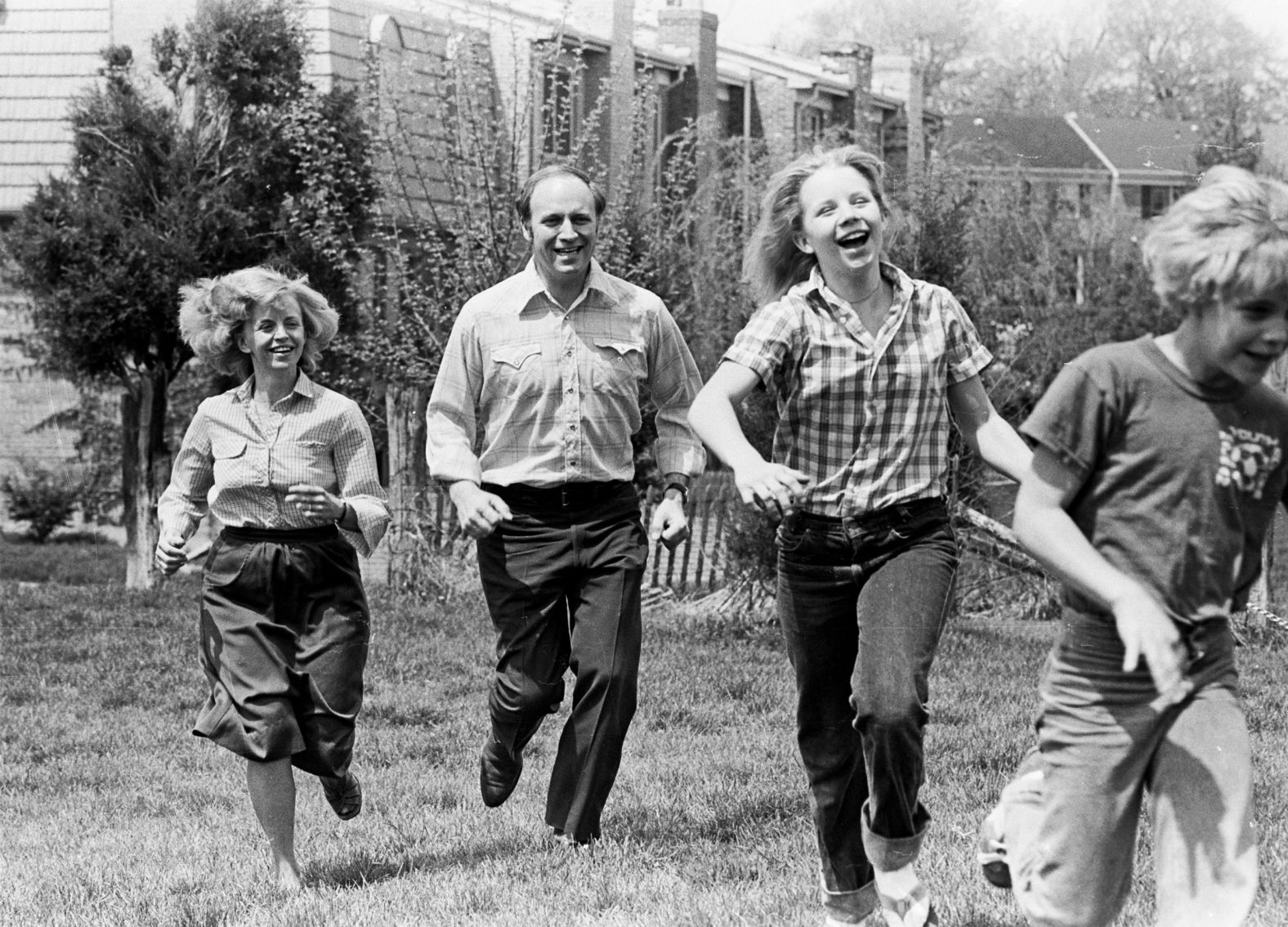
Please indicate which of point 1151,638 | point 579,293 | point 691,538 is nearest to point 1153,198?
point 691,538

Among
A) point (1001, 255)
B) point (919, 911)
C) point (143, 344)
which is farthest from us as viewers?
point (1001, 255)

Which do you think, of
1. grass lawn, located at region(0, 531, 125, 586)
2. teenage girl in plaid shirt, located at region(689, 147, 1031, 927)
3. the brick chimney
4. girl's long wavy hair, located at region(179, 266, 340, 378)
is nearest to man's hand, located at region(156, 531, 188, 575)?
girl's long wavy hair, located at region(179, 266, 340, 378)

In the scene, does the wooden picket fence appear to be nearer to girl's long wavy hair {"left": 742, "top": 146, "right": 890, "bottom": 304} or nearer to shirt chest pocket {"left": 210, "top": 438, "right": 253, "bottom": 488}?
shirt chest pocket {"left": 210, "top": 438, "right": 253, "bottom": 488}

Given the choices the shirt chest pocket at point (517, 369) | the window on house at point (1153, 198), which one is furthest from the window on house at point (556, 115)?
the window on house at point (1153, 198)

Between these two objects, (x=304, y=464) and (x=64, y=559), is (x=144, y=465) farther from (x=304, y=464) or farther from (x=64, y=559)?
(x=304, y=464)

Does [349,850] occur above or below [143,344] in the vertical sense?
below

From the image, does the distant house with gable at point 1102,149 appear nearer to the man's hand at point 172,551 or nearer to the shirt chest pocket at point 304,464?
the shirt chest pocket at point 304,464

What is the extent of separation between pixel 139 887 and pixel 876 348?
9.83 feet

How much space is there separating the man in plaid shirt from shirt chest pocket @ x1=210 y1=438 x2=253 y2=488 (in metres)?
0.62

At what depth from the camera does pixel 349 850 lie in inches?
251

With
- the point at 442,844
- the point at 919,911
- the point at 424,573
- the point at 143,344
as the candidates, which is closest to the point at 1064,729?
the point at 919,911

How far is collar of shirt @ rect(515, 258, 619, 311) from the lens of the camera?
609 cm

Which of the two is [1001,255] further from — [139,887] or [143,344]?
[139,887]

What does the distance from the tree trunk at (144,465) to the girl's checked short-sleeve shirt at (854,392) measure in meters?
13.8
